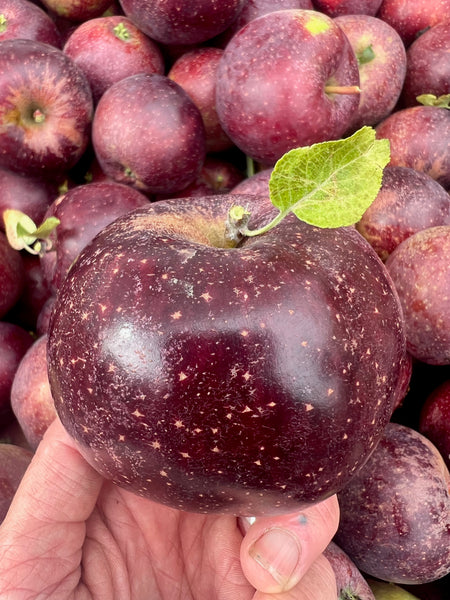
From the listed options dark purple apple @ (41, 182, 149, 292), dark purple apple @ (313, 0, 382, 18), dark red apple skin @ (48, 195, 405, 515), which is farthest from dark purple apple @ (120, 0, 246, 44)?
dark red apple skin @ (48, 195, 405, 515)

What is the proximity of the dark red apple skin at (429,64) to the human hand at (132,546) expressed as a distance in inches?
51.5

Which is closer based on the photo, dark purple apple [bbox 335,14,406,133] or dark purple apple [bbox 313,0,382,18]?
dark purple apple [bbox 335,14,406,133]

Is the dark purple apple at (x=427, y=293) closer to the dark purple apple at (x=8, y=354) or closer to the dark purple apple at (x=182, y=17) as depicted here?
the dark purple apple at (x=182, y=17)

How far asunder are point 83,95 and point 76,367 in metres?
1.05

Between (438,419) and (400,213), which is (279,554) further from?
(400,213)

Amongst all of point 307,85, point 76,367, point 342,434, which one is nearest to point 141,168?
point 307,85

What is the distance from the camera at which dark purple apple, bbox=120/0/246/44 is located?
1501mm

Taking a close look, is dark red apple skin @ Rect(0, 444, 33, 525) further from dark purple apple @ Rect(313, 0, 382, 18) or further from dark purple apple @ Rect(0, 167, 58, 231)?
dark purple apple @ Rect(313, 0, 382, 18)

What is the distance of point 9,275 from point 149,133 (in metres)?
0.51

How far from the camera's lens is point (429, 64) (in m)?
1.68

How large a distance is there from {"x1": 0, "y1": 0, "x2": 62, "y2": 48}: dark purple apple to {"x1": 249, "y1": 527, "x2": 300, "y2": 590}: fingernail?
156 cm

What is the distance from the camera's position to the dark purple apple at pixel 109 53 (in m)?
1.63

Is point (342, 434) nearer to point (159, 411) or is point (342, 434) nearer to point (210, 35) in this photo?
point (159, 411)

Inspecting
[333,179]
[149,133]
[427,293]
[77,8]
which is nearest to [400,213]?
[427,293]
